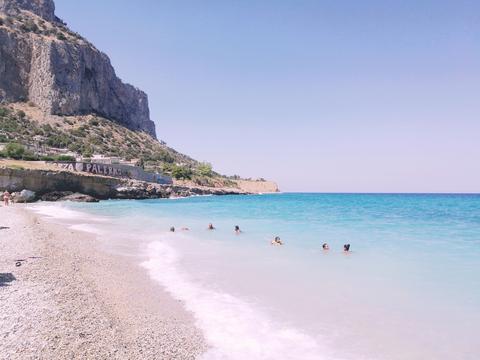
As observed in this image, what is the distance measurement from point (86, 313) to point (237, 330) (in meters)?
2.81

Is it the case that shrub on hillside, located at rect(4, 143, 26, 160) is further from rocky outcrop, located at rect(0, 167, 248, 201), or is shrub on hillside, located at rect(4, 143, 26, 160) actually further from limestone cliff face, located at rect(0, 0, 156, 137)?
limestone cliff face, located at rect(0, 0, 156, 137)

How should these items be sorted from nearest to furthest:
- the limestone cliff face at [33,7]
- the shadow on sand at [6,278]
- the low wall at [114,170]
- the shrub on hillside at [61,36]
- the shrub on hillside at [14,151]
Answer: the shadow on sand at [6,278] → the shrub on hillside at [14,151] → the low wall at [114,170] → the shrub on hillside at [61,36] → the limestone cliff face at [33,7]

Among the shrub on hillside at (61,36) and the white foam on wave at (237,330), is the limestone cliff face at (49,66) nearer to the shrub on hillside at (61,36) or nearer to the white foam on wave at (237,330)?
the shrub on hillside at (61,36)

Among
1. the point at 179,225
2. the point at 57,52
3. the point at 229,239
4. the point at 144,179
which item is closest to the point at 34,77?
the point at 57,52

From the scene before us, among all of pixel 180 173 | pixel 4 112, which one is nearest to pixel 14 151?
pixel 4 112

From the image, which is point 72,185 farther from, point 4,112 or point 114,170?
point 4,112

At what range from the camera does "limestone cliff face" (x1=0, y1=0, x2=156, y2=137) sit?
9094cm

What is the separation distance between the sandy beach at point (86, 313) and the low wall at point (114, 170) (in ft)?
157

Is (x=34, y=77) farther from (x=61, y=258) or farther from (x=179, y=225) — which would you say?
(x=61, y=258)

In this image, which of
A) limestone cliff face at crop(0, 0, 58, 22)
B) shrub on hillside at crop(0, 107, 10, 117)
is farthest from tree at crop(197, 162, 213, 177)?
limestone cliff face at crop(0, 0, 58, 22)

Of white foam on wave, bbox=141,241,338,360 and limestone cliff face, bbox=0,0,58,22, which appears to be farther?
limestone cliff face, bbox=0,0,58,22

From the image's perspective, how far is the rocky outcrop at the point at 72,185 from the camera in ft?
143

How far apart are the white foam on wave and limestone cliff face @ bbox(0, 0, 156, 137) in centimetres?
9479

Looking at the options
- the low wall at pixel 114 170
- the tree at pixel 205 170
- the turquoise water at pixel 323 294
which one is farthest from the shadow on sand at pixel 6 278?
the tree at pixel 205 170
